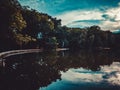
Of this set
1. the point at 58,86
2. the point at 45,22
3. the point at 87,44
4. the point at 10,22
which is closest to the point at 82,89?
the point at 58,86

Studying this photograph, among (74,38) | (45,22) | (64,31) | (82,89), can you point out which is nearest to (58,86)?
(82,89)

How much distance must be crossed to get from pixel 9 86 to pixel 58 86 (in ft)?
10.4

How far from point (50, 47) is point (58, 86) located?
6786 cm

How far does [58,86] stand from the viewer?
53.9 feet

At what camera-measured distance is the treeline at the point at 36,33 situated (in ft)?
140

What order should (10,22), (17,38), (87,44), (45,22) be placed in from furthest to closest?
1. (87,44)
2. (45,22)
3. (17,38)
4. (10,22)

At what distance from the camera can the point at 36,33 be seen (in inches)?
3391

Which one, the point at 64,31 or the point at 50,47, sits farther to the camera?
the point at 64,31

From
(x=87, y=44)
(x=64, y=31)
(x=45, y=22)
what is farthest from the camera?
(x=87, y=44)

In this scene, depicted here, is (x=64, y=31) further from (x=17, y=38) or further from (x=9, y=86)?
(x=9, y=86)

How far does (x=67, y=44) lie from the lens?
11375 cm

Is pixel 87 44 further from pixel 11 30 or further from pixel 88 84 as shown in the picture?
pixel 88 84

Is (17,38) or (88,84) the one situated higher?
(17,38)

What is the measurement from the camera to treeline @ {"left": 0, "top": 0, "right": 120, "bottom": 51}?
42.8 metres
